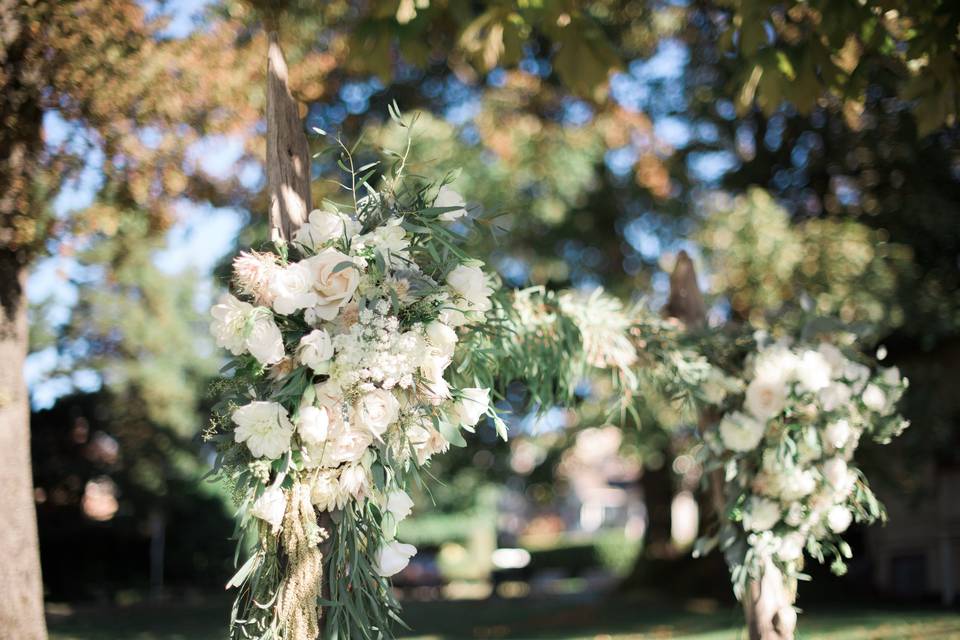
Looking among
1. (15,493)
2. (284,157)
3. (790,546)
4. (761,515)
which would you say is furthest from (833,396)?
(15,493)

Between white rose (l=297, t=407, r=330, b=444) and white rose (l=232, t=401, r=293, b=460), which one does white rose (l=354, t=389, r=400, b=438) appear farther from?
white rose (l=232, t=401, r=293, b=460)

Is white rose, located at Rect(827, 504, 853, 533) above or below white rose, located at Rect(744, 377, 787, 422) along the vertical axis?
below

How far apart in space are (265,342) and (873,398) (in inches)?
160

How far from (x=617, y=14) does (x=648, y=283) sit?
15.7ft

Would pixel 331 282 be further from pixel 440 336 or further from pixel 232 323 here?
pixel 440 336

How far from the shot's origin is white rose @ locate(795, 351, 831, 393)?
18.1ft

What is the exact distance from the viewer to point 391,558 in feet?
12.5

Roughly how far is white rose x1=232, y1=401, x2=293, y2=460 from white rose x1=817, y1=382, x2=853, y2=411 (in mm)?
3559

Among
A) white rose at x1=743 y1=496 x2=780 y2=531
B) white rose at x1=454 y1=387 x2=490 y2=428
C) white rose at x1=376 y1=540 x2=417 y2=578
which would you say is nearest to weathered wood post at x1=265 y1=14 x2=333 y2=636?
white rose at x1=454 y1=387 x2=490 y2=428

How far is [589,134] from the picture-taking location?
1480 cm

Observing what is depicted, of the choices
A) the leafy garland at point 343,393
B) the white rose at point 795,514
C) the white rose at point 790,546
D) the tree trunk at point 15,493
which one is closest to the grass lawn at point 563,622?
the white rose at point 790,546

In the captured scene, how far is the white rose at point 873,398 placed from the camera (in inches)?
224

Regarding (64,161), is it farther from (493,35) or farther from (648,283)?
(648,283)

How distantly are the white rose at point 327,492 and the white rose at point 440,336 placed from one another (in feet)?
2.22
